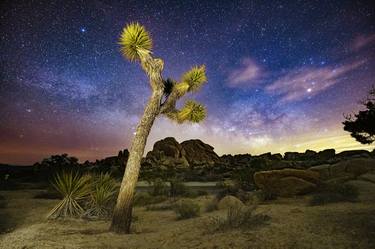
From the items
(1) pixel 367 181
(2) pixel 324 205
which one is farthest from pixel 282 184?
(1) pixel 367 181

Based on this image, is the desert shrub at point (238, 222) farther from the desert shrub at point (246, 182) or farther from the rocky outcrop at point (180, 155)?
the rocky outcrop at point (180, 155)

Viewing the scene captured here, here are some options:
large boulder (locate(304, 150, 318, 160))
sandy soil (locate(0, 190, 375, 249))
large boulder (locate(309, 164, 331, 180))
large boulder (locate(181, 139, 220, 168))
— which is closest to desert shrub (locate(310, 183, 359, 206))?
sandy soil (locate(0, 190, 375, 249))

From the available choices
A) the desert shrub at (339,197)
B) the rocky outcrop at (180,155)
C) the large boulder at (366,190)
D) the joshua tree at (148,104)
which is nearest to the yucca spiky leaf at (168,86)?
the joshua tree at (148,104)

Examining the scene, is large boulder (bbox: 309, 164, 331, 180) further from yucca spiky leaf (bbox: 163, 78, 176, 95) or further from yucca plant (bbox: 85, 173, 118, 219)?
yucca plant (bbox: 85, 173, 118, 219)

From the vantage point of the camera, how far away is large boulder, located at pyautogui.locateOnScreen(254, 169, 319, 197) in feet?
36.0

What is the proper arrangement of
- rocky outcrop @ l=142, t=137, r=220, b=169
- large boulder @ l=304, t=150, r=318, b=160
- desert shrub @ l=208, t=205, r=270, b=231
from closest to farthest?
1. desert shrub @ l=208, t=205, r=270, b=231
2. large boulder @ l=304, t=150, r=318, b=160
3. rocky outcrop @ l=142, t=137, r=220, b=169

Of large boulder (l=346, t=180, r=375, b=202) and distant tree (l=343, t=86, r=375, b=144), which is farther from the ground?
distant tree (l=343, t=86, r=375, b=144)

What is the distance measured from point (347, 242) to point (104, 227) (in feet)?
19.6

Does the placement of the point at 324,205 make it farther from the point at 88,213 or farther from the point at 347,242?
the point at 88,213

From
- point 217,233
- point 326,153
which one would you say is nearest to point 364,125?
point 326,153

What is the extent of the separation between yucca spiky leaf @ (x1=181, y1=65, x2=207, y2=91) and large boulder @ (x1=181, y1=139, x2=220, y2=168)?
36.3 m

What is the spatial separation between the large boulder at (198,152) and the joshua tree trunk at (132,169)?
3774 centimetres

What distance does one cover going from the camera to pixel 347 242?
5.06 m

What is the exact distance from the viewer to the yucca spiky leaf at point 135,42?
875cm
